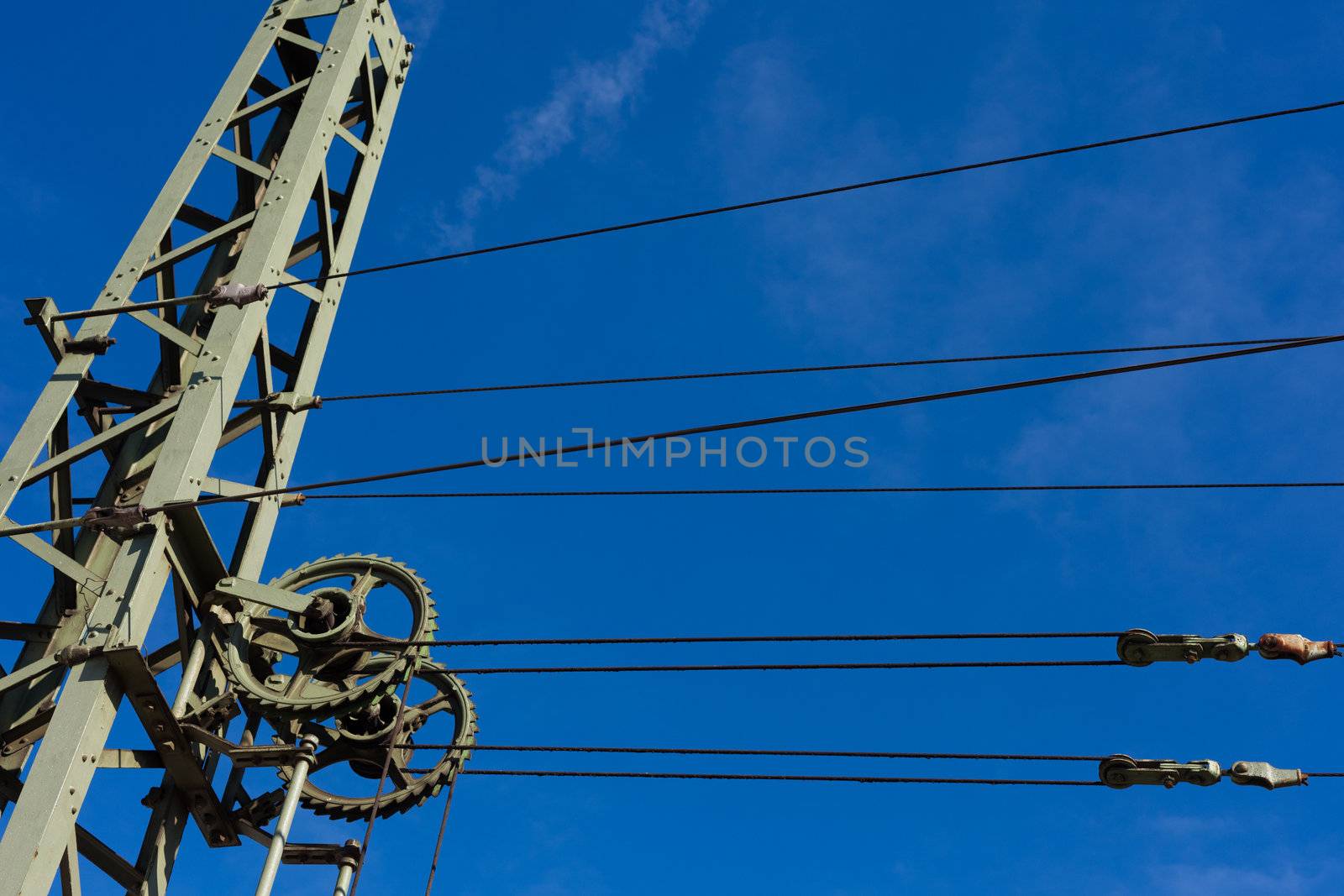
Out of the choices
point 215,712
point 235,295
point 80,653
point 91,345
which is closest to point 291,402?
point 235,295

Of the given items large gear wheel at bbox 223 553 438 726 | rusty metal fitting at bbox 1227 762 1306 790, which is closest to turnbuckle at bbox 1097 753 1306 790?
rusty metal fitting at bbox 1227 762 1306 790

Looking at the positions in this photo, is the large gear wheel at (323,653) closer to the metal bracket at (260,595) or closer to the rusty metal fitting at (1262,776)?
the metal bracket at (260,595)

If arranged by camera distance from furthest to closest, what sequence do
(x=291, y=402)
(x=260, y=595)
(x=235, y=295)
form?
1. (x=291, y=402)
2. (x=235, y=295)
3. (x=260, y=595)

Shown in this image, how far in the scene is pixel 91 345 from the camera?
890 centimetres

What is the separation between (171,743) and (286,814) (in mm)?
748

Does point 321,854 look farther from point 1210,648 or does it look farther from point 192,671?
point 1210,648

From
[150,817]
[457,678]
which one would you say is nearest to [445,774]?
[457,678]

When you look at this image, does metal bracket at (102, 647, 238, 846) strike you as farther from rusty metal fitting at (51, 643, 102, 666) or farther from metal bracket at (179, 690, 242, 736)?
metal bracket at (179, 690, 242, 736)

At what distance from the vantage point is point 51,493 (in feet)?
28.2

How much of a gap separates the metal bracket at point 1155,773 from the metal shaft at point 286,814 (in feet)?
14.0

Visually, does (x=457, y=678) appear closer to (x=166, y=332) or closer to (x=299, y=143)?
(x=166, y=332)

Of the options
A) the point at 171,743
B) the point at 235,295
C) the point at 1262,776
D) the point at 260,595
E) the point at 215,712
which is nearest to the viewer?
the point at 1262,776

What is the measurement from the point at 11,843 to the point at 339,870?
184cm

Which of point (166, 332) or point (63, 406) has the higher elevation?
point (166, 332)
